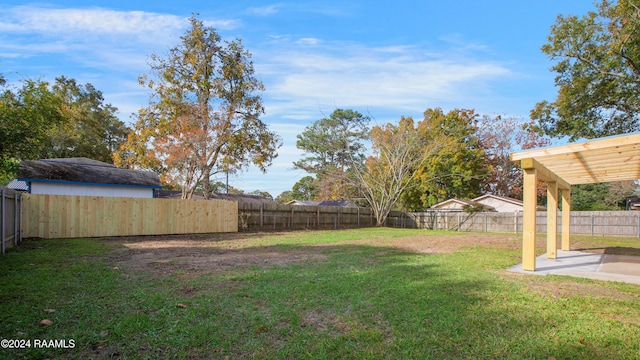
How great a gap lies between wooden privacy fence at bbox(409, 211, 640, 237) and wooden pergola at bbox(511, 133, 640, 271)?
1216 centimetres

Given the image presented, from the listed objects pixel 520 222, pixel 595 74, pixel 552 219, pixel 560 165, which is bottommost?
pixel 520 222

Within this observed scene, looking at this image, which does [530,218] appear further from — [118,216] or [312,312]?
[118,216]

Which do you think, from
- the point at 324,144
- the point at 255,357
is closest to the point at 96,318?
the point at 255,357

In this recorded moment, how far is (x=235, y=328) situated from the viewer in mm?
3191

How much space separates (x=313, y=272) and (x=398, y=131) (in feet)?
56.6

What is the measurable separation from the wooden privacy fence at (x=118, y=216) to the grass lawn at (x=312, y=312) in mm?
4880

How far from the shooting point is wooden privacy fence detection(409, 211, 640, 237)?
1775 cm

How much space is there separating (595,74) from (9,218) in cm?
2053

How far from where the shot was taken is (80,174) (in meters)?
16.4

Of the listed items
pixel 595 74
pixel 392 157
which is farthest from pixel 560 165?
pixel 392 157

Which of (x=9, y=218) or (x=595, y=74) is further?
(x=595, y=74)

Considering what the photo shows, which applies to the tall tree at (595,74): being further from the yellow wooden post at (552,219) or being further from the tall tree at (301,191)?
the tall tree at (301,191)

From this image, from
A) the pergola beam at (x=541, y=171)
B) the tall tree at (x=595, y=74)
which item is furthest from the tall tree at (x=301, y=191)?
the pergola beam at (x=541, y=171)

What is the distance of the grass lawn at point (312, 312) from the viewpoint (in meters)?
2.78
